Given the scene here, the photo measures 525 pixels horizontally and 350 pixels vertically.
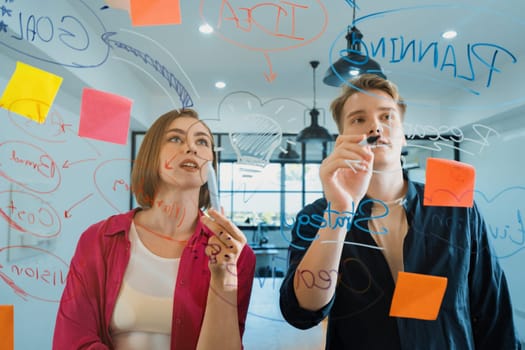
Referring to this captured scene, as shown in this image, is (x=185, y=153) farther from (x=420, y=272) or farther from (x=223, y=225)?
(x=420, y=272)

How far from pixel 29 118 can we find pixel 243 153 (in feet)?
1.16

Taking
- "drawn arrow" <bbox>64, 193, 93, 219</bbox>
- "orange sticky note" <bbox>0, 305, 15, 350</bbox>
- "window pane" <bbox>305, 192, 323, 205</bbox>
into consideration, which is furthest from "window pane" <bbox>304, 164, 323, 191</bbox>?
"orange sticky note" <bbox>0, 305, 15, 350</bbox>

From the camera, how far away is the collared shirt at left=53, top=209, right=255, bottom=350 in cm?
47

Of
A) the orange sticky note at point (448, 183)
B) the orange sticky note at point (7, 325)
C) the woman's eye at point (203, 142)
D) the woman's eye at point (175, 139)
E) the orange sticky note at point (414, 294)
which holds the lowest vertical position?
the orange sticky note at point (7, 325)

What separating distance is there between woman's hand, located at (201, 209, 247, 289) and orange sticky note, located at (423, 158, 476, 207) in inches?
12.8

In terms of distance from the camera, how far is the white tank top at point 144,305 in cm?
47

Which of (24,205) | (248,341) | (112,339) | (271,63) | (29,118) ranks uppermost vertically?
(271,63)

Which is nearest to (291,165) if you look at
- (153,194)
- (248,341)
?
(153,194)

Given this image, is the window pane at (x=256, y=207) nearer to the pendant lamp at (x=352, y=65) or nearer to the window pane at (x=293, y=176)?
the window pane at (x=293, y=176)

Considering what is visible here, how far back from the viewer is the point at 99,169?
52 cm

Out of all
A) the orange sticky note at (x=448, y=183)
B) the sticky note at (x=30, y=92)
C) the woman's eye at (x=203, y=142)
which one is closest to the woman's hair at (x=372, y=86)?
the orange sticky note at (x=448, y=183)

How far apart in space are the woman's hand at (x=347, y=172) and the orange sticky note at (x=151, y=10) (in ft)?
1.15

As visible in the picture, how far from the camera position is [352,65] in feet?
1.71

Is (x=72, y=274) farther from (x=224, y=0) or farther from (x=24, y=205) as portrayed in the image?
→ (x=224, y=0)
